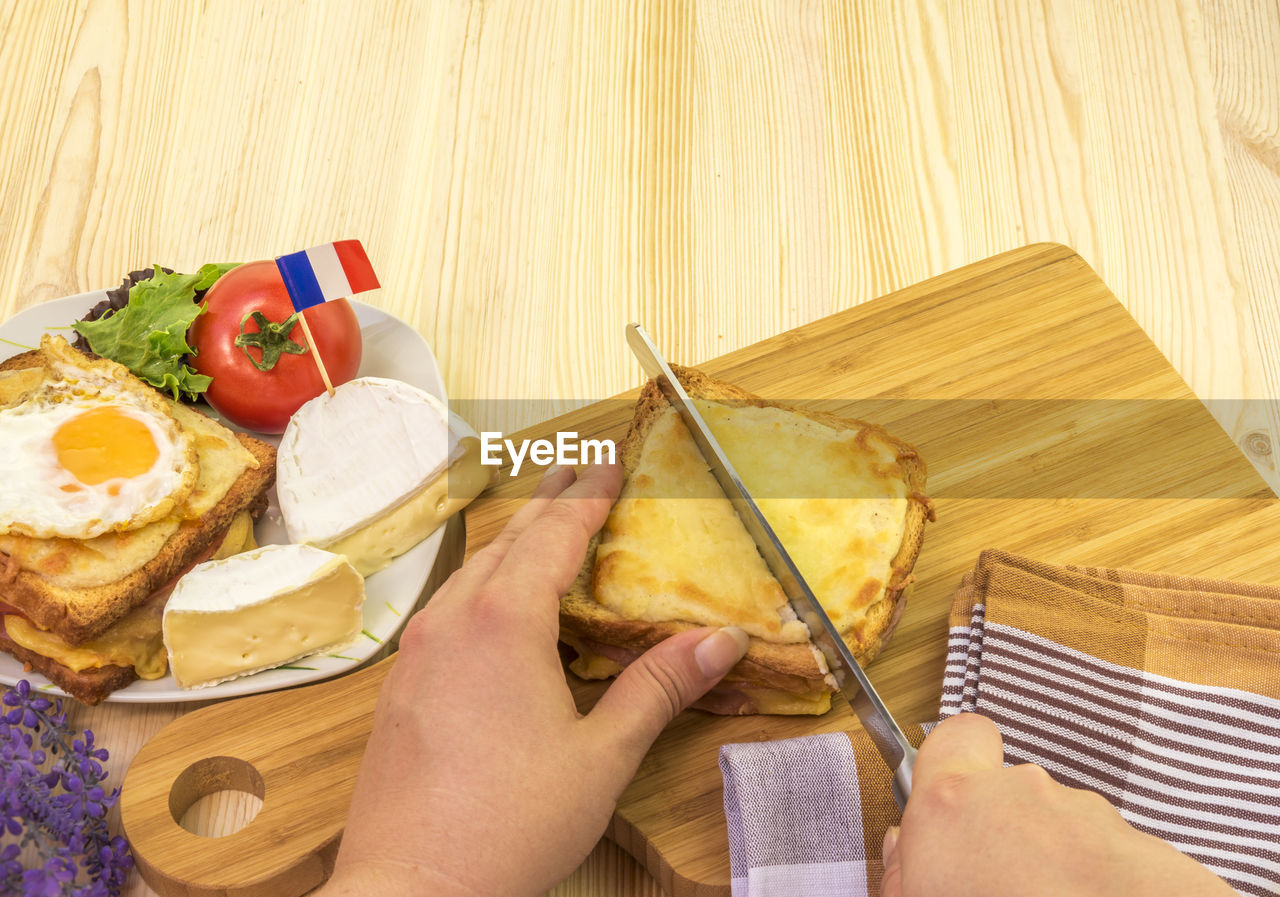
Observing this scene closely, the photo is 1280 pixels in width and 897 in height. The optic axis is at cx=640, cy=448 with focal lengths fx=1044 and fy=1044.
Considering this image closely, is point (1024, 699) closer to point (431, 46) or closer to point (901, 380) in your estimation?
point (901, 380)

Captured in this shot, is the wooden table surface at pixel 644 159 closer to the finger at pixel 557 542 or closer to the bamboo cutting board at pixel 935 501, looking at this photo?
the bamboo cutting board at pixel 935 501

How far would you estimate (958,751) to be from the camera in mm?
1816

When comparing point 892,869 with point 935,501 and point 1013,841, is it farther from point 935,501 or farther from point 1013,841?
point 935,501

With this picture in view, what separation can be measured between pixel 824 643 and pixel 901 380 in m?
1.00

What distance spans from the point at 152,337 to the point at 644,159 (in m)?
1.84

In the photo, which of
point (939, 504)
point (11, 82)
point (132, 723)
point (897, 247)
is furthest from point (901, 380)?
point (11, 82)

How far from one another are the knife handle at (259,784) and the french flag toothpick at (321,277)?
2.83 ft

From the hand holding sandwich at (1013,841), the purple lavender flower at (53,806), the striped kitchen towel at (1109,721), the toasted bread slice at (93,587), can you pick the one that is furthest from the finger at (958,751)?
the toasted bread slice at (93,587)

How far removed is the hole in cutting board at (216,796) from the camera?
2.41m

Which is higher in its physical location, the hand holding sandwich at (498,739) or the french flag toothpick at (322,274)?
the french flag toothpick at (322,274)

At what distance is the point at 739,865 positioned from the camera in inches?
84.8

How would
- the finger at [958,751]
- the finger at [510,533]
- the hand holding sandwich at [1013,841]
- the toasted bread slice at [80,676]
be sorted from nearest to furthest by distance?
the hand holding sandwich at [1013,841] < the finger at [958,751] < the finger at [510,533] < the toasted bread slice at [80,676]

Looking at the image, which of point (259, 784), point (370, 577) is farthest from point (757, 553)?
point (259, 784)

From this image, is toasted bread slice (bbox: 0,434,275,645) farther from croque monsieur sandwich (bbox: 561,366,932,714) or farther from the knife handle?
croque monsieur sandwich (bbox: 561,366,932,714)
